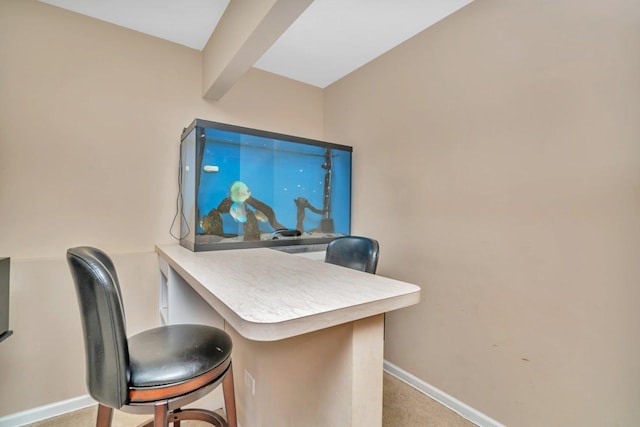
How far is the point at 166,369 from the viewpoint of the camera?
916mm

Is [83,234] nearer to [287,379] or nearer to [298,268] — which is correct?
[298,268]

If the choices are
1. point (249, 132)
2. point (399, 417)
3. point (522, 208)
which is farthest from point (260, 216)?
point (522, 208)

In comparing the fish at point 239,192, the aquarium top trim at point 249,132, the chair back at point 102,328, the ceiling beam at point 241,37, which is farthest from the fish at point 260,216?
the chair back at point 102,328

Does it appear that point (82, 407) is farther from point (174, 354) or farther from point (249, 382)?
point (174, 354)

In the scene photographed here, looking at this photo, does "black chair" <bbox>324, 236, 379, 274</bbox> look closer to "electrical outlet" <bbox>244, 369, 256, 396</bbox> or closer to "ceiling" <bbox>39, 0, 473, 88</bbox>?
"electrical outlet" <bbox>244, 369, 256, 396</bbox>

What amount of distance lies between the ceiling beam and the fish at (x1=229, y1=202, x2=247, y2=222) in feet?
2.89

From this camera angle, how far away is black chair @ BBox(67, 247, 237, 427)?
81cm

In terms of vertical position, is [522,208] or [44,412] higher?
[522,208]

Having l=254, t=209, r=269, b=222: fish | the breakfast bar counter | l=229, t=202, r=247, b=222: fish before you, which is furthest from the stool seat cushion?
l=254, t=209, r=269, b=222: fish

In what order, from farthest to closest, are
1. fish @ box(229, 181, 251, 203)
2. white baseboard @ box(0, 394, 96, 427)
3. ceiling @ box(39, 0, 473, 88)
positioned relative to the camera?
fish @ box(229, 181, 251, 203) < ceiling @ box(39, 0, 473, 88) < white baseboard @ box(0, 394, 96, 427)

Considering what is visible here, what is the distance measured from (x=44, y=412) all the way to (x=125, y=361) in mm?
1517

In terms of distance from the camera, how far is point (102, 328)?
2.68 ft

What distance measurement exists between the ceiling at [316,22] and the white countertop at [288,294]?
1.58 m

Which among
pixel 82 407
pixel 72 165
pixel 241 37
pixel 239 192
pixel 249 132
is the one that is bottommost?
pixel 82 407
